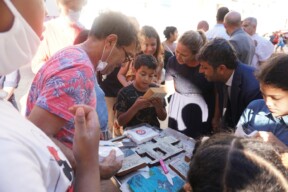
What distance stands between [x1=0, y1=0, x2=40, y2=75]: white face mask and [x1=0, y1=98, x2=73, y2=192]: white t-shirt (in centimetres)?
10

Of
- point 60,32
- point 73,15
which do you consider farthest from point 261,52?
point 60,32

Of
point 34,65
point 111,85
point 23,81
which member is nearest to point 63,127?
point 34,65

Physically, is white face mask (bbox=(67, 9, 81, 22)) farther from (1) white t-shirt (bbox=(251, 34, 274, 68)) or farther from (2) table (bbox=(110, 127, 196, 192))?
(1) white t-shirt (bbox=(251, 34, 274, 68))

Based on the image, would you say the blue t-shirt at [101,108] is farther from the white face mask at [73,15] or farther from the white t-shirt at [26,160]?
the white face mask at [73,15]

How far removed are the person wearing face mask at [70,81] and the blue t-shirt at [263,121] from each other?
95cm

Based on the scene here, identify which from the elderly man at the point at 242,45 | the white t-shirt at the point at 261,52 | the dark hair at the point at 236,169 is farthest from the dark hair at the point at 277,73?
the white t-shirt at the point at 261,52

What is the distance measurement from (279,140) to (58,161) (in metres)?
1.28

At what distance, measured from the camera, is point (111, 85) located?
3.01 meters

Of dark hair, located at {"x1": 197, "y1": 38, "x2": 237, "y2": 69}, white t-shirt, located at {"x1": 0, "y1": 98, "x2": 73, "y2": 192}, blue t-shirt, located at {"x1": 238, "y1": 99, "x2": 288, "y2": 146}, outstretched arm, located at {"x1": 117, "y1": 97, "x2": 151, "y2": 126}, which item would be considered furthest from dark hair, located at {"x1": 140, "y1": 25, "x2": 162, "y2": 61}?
white t-shirt, located at {"x1": 0, "y1": 98, "x2": 73, "y2": 192}

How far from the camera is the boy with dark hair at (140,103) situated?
6.96ft

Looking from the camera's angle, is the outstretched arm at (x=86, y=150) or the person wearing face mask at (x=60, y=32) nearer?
the outstretched arm at (x=86, y=150)

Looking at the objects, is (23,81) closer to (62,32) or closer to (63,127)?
(62,32)

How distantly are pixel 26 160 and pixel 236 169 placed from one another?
65cm

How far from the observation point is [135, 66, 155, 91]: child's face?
2324mm
